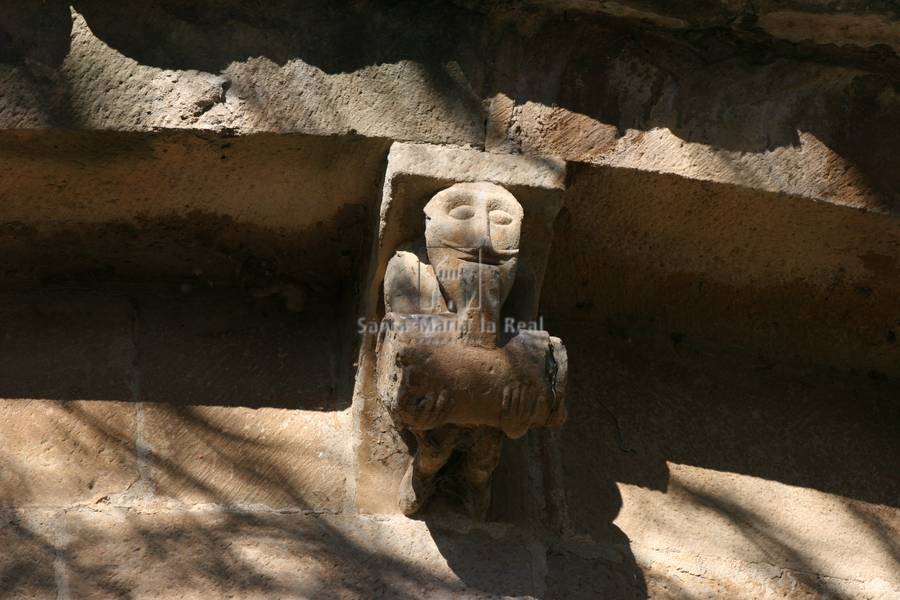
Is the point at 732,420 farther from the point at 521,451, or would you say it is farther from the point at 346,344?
the point at 346,344

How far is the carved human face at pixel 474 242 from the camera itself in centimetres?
277

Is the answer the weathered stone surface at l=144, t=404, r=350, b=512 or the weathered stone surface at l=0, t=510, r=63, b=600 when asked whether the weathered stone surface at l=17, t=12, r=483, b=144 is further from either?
the weathered stone surface at l=0, t=510, r=63, b=600

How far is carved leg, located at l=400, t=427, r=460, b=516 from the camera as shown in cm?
287

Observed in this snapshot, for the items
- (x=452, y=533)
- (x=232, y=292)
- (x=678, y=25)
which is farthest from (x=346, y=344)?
(x=678, y=25)

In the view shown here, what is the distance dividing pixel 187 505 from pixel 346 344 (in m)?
0.50

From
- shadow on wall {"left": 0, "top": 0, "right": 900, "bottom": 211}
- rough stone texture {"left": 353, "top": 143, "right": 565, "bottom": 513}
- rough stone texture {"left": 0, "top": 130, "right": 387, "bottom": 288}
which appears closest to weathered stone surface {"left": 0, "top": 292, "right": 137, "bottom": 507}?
rough stone texture {"left": 0, "top": 130, "right": 387, "bottom": 288}

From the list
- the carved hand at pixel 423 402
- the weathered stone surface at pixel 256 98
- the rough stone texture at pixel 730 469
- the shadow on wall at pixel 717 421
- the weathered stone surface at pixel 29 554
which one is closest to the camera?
the carved hand at pixel 423 402

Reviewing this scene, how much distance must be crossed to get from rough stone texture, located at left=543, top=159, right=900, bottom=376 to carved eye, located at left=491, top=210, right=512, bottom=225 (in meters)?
0.25

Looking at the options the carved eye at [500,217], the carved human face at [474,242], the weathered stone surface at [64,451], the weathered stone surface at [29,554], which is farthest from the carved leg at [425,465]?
the weathered stone surface at [29,554]

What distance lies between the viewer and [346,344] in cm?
325

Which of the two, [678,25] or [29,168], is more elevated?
[678,25]

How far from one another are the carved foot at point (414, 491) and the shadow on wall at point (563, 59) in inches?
27.1

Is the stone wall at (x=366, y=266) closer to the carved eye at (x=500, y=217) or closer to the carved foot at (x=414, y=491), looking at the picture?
the carved foot at (x=414, y=491)

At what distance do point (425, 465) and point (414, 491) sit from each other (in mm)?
75
